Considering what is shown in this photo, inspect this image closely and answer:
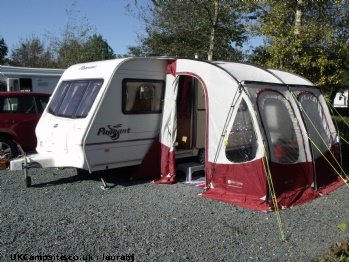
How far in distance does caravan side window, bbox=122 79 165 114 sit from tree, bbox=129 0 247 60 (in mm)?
4820

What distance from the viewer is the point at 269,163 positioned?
6.43 metres

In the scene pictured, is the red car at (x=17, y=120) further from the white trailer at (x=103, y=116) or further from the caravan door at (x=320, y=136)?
the caravan door at (x=320, y=136)

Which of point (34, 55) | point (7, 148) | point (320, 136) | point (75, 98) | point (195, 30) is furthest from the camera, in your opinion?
point (34, 55)

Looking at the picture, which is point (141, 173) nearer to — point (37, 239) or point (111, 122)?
point (111, 122)

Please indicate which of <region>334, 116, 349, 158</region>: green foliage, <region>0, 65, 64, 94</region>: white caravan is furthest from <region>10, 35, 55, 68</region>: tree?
<region>334, 116, 349, 158</region>: green foliage

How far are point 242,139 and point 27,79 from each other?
9631 mm

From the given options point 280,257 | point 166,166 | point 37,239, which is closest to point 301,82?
point 166,166

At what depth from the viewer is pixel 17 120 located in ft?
31.7

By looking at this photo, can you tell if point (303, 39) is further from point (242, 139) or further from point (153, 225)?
point (153, 225)

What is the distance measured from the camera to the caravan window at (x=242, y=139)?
6.73 metres

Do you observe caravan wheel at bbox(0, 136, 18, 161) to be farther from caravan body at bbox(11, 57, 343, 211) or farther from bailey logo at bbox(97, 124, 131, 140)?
bailey logo at bbox(97, 124, 131, 140)

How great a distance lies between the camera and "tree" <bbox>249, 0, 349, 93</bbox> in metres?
9.74

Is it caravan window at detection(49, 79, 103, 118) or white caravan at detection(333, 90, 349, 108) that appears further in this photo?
white caravan at detection(333, 90, 349, 108)

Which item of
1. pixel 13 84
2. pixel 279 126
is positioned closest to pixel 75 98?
pixel 279 126
